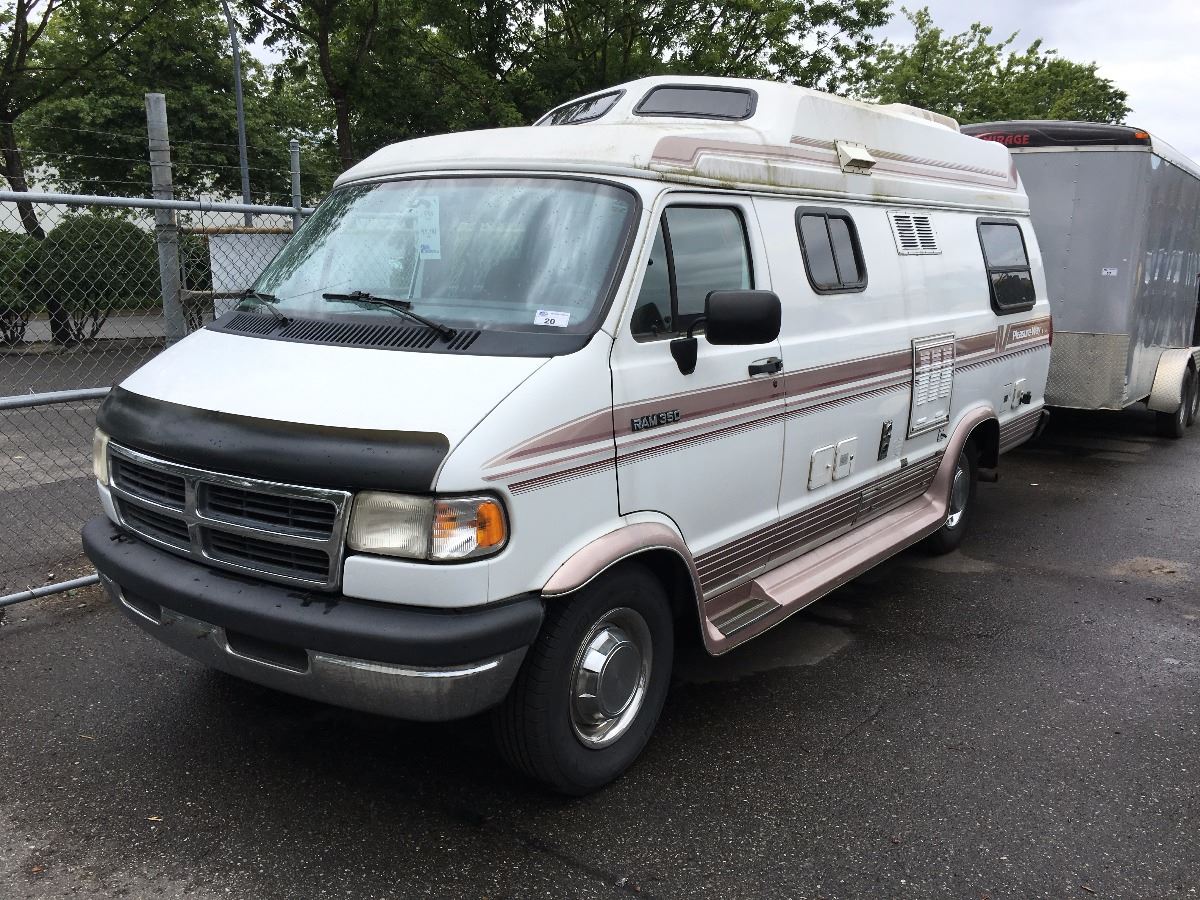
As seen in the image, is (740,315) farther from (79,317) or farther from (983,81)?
(983,81)

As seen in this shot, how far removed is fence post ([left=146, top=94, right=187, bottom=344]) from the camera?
5520 millimetres

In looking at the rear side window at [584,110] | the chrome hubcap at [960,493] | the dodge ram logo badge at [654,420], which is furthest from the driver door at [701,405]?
the chrome hubcap at [960,493]

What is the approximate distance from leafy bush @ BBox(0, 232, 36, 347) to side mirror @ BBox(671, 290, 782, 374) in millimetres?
6411

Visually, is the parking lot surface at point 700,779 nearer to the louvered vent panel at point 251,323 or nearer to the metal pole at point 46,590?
the metal pole at point 46,590

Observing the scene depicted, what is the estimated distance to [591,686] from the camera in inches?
132

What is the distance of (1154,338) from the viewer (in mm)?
9516

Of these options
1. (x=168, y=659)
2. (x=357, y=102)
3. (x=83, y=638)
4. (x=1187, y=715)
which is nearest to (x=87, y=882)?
(x=168, y=659)

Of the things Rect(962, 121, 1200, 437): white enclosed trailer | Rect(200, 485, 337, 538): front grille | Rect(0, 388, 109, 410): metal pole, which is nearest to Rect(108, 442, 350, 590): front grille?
Rect(200, 485, 337, 538): front grille

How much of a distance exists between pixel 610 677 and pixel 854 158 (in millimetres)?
2885

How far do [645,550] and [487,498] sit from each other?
0.75m

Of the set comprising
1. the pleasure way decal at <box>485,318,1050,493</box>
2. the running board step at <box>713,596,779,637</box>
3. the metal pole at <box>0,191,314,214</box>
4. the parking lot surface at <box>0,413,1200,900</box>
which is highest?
the metal pole at <box>0,191,314,214</box>

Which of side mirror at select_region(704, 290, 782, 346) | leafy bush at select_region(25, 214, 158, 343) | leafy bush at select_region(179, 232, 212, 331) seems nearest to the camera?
side mirror at select_region(704, 290, 782, 346)

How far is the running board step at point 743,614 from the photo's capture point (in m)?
3.94

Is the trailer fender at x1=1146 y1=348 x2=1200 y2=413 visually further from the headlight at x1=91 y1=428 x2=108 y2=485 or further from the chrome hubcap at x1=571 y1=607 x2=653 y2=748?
the headlight at x1=91 y1=428 x2=108 y2=485
